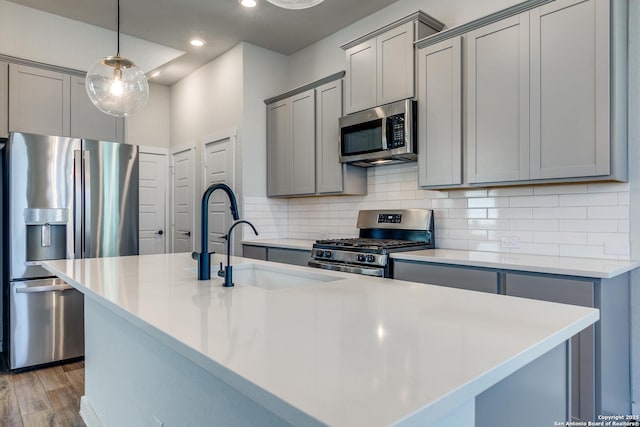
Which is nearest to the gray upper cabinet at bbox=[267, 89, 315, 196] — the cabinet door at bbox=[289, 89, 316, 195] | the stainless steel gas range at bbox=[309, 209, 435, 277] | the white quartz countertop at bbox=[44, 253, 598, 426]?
Answer: the cabinet door at bbox=[289, 89, 316, 195]

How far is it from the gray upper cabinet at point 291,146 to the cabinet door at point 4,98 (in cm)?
238

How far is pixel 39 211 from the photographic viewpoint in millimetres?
3172

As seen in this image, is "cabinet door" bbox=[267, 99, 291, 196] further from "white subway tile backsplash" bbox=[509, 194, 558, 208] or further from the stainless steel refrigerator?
"white subway tile backsplash" bbox=[509, 194, 558, 208]

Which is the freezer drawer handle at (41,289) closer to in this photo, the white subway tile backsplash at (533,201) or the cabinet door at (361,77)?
the cabinet door at (361,77)

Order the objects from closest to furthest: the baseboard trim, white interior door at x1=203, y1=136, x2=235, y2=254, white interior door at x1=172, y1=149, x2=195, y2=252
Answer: the baseboard trim
white interior door at x1=203, y1=136, x2=235, y2=254
white interior door at x1=172, y1=149, x2=195, y2=252

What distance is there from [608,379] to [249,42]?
4.25 metres

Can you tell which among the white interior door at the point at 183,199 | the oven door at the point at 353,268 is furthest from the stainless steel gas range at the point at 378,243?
the white interior door at the point at 183,199

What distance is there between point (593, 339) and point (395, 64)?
7.59 ft

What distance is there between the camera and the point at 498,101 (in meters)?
2.64

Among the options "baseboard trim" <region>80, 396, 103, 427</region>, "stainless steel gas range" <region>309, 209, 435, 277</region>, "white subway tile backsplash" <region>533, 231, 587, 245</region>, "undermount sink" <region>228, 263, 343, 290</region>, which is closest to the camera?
"undermount sink" <region>228, 263, 343, 290</region>

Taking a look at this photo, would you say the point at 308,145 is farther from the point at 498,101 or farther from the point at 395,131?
the point at 498,101

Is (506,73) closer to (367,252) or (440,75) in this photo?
(440,75)

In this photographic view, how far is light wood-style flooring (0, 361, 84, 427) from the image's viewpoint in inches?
93.0

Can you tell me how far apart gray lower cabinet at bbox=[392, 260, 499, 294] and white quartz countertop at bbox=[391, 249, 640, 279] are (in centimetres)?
4
